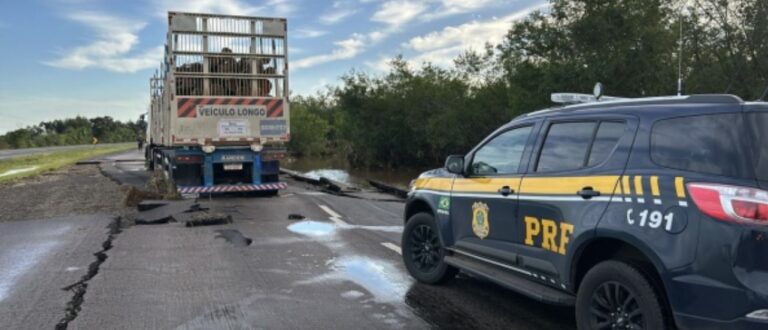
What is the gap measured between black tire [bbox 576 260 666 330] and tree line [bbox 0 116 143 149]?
2144 inches

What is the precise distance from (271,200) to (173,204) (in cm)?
271

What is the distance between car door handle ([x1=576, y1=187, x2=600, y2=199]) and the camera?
13.9ft

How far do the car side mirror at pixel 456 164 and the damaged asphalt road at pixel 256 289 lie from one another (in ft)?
3.90

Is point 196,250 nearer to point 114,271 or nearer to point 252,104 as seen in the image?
point 114,271

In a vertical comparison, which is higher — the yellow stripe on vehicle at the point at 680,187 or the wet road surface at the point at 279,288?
the yellow stripe on vehicle at the point at 680,187

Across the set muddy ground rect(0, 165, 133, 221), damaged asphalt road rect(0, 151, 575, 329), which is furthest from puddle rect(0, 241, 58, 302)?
muddy ground rect(0, 165, 133, 221)

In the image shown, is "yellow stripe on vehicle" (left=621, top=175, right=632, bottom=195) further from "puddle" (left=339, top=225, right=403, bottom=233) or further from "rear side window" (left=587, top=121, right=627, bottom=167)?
"puddle" (left=339, top=225, right=403, bottom=233)

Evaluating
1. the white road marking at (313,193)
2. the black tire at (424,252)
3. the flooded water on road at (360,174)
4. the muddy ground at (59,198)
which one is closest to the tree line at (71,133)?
the flooded water on road at (360,174)

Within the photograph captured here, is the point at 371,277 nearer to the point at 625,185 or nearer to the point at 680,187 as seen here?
the point at 625,185

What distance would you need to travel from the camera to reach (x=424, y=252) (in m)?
6.57

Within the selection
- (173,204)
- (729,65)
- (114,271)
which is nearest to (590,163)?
(114,271)

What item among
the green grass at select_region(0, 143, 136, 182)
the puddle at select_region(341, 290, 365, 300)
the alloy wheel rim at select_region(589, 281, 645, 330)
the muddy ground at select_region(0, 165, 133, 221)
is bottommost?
the puddle at select_region(341, 290, 365, 300)

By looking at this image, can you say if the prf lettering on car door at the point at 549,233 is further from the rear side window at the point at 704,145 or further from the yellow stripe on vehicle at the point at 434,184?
the yellow stripe on vehicle at the point at 434,184

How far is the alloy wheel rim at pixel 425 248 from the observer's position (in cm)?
639
